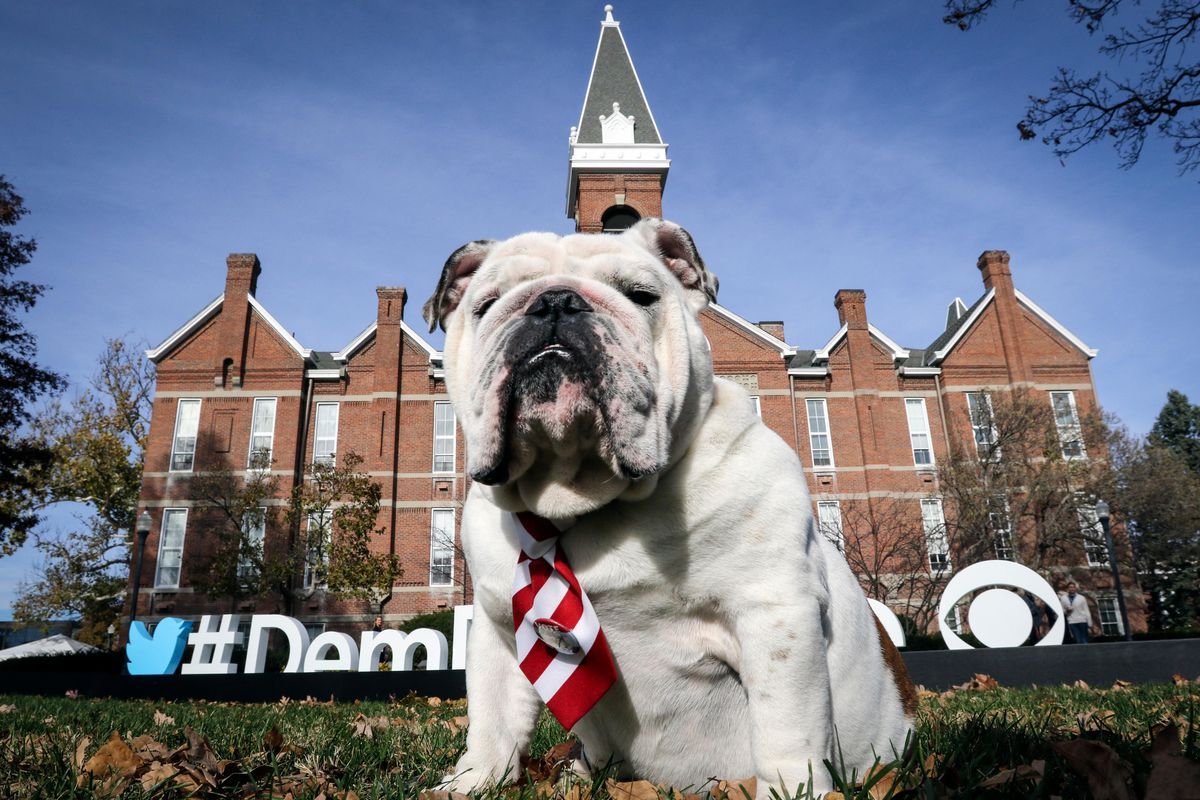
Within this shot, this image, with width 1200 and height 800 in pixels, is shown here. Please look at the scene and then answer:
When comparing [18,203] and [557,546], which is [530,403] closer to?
[557,546]

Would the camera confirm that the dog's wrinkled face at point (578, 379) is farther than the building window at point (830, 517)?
No

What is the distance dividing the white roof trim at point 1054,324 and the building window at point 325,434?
28303mm

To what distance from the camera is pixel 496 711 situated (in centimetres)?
240

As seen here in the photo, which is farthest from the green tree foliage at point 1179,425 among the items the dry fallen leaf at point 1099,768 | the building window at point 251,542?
the dry fallen leaf at point 1099,768

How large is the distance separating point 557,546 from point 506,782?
78 centimetres

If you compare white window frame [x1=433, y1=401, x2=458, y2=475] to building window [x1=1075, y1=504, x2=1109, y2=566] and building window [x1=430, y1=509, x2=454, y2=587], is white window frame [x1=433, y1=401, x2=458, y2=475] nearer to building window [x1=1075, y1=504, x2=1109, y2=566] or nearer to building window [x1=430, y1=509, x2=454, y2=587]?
building window [x1=430, y1=509, x2=454, y2=587]

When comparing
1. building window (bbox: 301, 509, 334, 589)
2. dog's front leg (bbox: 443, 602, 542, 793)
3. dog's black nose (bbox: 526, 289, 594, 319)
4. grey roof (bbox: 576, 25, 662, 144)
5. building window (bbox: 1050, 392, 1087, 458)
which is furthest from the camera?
grey roof (bbox: 576, 25, 662, 144)

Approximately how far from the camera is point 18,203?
845 inches

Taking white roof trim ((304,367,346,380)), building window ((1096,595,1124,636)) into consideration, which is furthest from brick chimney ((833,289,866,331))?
white roof trim ((304,367,346,380))

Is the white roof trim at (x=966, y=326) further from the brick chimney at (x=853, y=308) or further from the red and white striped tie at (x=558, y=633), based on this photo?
the red and white striped tie at (x=558, y=633)

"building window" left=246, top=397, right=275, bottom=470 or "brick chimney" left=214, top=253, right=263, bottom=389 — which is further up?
"brick chimney" left=214, top=253, right=263, bottom=389

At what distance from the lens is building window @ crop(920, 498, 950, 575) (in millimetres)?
25812

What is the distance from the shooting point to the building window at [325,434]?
28469 millimetres

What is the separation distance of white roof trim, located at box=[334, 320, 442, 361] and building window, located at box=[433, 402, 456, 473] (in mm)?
2155
